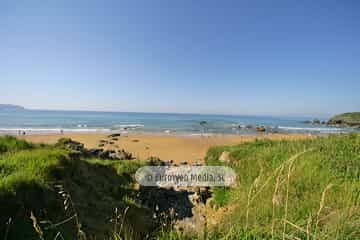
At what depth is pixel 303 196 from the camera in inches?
176

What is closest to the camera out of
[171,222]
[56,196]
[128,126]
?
[171,222]

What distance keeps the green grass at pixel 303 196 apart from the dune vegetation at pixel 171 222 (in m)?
0.01

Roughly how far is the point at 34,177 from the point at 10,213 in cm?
117

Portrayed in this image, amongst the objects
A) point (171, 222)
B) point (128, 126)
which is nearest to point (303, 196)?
point (171, 222)

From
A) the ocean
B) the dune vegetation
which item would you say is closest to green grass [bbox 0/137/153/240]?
the dune vegetation

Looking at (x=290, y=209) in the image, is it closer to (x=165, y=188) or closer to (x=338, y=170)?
(x=338, y=170)

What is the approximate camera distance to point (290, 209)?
381cm

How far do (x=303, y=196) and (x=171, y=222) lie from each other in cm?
280

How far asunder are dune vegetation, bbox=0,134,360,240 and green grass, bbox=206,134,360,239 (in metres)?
0.01

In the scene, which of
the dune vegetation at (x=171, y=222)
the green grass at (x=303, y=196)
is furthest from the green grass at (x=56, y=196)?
the green grass at (x=303, y=196)

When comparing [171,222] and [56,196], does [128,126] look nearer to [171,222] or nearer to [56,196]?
[56,196]

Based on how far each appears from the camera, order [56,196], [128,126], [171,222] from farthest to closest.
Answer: [128,126] < [56,196] < [171,222]

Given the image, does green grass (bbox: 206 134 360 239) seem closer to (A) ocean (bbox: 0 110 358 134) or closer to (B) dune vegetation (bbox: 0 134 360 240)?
(B) dune vegetation (bbox: 0 134 360 240)

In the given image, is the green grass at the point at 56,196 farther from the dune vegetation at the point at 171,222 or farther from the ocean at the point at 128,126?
the ocean at the point at 128,126
